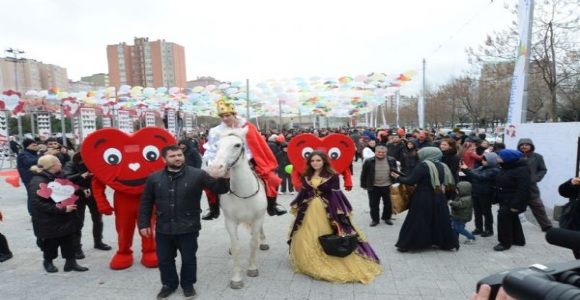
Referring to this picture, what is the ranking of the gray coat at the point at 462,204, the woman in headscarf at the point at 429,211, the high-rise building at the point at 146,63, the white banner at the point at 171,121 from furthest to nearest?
the high-rise building at the point at 146,63, the white banner at the point at 171,121, the gray coat at the point at 462,204, the woman in headscarf at the point at 429,211

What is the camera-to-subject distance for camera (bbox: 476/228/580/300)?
2.75 ft

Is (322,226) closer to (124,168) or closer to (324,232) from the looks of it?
(324,232)

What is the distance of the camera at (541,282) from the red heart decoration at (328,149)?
465 cm

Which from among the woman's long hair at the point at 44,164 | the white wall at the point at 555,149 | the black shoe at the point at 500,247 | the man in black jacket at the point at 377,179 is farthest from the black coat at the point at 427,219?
the woman's long hair at the point at 44,164

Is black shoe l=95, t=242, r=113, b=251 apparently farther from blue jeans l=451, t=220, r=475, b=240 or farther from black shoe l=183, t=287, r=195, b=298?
blue jeans l=451, t=220, r=475, b=240

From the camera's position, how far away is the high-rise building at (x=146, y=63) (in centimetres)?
4253

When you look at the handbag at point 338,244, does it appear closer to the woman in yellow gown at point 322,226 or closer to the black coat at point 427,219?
the woman in yellow gown at point 322,226

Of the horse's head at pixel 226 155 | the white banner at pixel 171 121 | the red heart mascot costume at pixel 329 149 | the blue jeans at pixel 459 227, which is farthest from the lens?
the white banner at pixel 171 121

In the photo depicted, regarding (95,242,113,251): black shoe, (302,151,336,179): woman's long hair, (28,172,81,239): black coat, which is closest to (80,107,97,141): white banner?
(95,242,113,251): black shoe

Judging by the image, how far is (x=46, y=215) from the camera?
14.5ft

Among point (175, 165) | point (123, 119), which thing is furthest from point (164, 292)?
point (123, 119)

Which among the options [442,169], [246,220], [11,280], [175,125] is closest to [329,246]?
[246,220]

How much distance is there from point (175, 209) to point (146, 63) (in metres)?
49.9

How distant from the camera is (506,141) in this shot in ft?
28.6
